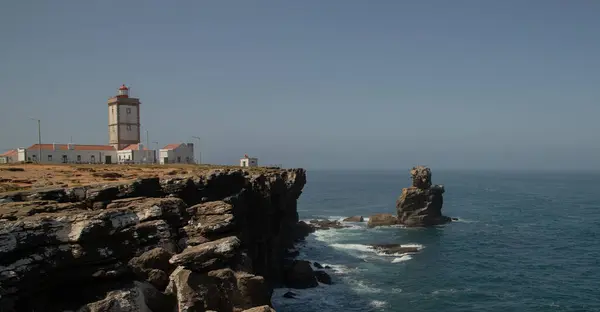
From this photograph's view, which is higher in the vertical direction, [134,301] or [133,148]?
[133,148]

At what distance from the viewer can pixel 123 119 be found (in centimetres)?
8438

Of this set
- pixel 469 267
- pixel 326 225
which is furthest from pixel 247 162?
pixel 469 267

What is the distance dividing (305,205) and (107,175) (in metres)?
94.6

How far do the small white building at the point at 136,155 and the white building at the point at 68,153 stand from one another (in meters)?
2.14

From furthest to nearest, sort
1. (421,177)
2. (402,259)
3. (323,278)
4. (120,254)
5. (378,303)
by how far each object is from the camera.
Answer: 1. (421,177)
2. (402,259)
3. (323,278)
4. (378,303)
5. (120,254)

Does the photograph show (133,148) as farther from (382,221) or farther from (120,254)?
(120,254)

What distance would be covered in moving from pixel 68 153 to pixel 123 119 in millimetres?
11976

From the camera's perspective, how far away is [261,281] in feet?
84.4

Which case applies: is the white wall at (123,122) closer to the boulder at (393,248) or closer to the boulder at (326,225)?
the boulder at (326,225)

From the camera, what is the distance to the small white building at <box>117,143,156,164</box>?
261 feet

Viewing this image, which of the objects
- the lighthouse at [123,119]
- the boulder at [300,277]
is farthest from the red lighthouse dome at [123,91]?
the boulder at [300,277]

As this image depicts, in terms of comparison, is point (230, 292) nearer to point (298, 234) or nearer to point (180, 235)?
point (180, 235)

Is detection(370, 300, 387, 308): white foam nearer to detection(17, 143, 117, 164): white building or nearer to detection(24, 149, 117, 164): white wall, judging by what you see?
detection(17, 143, 117, 164): white building

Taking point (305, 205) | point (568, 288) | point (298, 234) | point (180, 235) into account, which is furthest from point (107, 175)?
point (305, 205)
